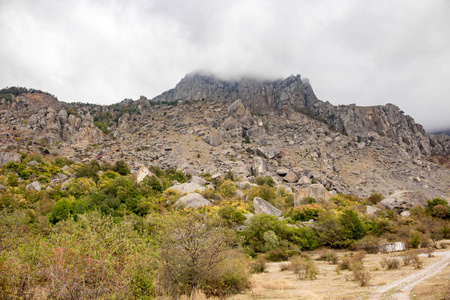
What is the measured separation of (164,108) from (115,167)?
6919 centimetres

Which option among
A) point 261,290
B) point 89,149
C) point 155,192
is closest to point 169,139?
point 89,149

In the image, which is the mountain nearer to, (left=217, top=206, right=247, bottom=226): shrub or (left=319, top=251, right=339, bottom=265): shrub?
(left=217, top=206, right=247, bottom=226): shrub

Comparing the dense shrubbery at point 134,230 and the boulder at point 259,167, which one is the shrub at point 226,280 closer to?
the dense shrubbery at point 134,230

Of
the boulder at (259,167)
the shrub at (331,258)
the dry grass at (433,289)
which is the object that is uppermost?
the boulder at (259,167)

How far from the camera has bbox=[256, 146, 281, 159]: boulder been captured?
281 feet

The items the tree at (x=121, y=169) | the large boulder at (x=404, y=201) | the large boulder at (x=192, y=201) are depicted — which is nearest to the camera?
the large boulder at (x=192, y=201)

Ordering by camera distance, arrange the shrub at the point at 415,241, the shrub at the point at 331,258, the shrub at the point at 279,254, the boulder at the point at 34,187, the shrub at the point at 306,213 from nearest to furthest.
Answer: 1. the shrub at the point at 331,258
2. the shrub at the point at 415,241
3. the shrub at the point at 279,254
4. the shrub at the point at 306,213
5. the boulder at the point at 34,187

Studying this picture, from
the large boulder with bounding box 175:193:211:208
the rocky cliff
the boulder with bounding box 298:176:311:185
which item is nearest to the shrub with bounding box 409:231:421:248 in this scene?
the large boulder with bounding box 175:193:211:208

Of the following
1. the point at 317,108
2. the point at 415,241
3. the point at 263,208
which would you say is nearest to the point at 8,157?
the point at 263,208

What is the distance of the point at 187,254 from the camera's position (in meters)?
12.1

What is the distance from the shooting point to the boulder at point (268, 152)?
85750mm

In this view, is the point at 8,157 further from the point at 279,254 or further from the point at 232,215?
the point at 279,254

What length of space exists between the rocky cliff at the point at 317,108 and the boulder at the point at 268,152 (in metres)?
43.9

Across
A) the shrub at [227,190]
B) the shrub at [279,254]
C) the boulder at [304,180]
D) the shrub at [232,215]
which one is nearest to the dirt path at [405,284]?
the shrub at [279,254]
